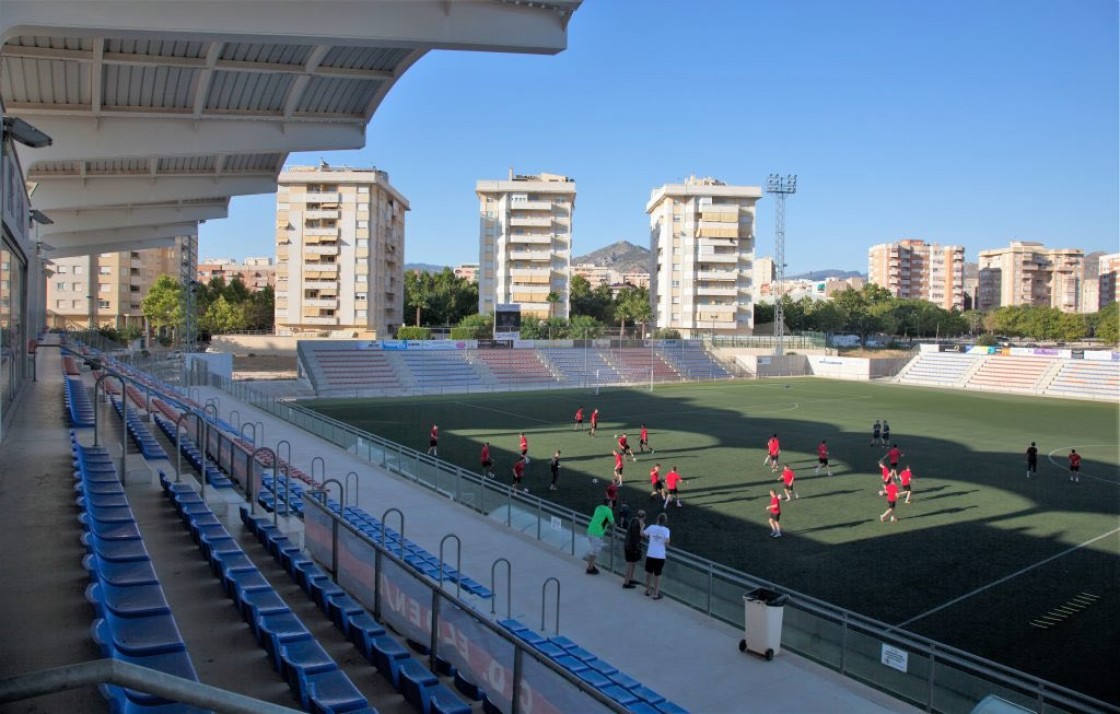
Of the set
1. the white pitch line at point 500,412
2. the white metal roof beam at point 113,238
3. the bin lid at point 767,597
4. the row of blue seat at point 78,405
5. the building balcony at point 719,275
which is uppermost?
the building balcony at point 719,275

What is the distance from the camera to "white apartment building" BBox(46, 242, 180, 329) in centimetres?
8650

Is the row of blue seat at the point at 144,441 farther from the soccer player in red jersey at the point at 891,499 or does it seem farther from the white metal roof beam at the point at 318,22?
the soccer player in red jersey at the point at 891,499

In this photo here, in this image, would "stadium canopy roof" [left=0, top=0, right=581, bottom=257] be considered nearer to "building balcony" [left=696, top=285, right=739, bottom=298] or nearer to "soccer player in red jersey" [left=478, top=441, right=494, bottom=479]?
"soccer player in red jersey" [left=478, top=441, right=494, bottom=479]

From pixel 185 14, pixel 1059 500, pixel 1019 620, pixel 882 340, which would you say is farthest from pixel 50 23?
pixel 882 340

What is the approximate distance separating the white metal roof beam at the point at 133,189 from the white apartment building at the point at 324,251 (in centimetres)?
5512

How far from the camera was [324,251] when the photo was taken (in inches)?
3159

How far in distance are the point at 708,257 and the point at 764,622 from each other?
85.4 m

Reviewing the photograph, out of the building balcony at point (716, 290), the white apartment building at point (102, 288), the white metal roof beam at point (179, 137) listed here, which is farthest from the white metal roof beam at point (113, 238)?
the building balcony at point (716, 290)

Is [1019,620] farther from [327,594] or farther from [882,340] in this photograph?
[882,340]

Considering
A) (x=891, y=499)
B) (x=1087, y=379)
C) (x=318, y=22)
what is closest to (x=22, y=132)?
(x=318, y=22)

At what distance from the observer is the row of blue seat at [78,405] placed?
15.3 meters

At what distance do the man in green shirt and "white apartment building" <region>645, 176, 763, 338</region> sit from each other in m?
80.2

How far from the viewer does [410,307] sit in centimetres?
9888

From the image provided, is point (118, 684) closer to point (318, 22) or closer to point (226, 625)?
point (226, 625)
